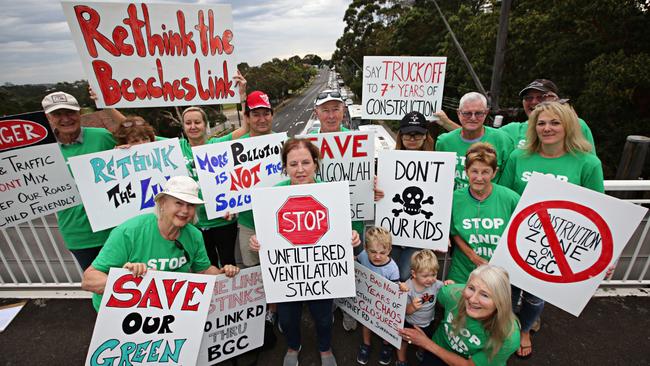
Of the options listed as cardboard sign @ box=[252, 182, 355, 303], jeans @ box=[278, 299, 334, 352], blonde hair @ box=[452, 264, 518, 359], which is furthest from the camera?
jeans @ box=[278, 299, 334, 352]

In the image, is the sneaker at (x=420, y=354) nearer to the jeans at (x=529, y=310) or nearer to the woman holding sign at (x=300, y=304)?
the woman holding sign at (x=300, y=304)

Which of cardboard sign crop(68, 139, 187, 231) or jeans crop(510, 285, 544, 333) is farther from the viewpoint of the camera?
jeans crop(510, 285, 544, 333)

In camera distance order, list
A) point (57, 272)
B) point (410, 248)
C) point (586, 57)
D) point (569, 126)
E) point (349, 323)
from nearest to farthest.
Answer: point (569, 126) < point (410, 248) < point (349, 323) < point (57, 272) < point (586, 57)

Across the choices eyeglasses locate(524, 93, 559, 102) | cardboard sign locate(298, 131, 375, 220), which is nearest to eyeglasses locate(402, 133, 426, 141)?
cardboard sign locate(298, 131, 375, 220)

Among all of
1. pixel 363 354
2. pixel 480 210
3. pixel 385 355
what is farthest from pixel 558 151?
pixel 363 354

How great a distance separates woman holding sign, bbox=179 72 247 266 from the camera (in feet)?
10.3

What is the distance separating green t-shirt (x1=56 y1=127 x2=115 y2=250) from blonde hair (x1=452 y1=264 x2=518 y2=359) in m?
3.34

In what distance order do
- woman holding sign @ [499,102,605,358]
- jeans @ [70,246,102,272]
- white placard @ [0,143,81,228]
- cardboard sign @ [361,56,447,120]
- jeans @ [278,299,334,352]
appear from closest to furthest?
woman holding sign @ [499,102,605,358], jeans @ [278,299,334,352], white placard @ [0,143,81,228], jeans @ [70,246,102,272], cardboard sign @ [361,56,447,120]

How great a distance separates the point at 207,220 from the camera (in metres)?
3.13

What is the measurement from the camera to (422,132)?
291 cm

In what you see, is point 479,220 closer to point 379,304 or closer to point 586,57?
point 379,304

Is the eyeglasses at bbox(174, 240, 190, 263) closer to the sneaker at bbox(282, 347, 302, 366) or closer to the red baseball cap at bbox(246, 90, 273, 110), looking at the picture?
the sneaker at bbox(282, 347, 302, 366)

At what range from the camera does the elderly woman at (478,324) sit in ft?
6.63

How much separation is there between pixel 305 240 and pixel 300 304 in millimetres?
687
